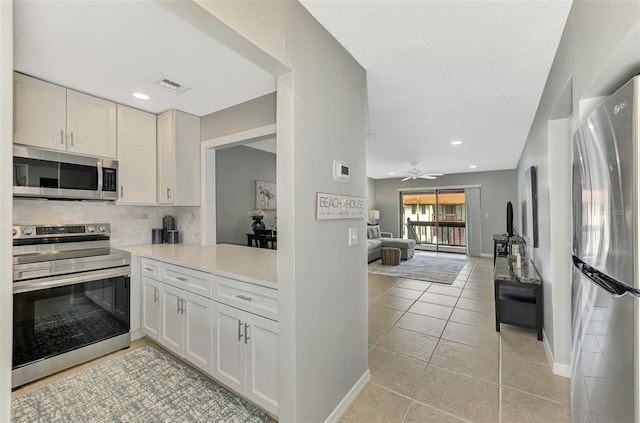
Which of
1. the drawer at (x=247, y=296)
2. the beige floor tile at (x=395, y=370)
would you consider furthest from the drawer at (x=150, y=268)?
the beige floor tile at (x=395, y=370)

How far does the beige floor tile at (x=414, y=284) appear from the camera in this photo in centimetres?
454

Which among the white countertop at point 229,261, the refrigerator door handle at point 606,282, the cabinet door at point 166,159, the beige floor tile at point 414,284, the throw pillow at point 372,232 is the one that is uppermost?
the cabinet door at point 166,159

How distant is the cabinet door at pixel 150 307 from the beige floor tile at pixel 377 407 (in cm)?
177

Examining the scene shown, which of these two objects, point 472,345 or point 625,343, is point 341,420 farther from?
point 472,345

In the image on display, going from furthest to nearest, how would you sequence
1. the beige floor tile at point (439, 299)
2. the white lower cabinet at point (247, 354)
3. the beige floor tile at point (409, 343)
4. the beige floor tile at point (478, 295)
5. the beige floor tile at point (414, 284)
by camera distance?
the beige floor tile at point (414, 284) → the beige floor tile at point (478, 295) → the beige floor tile at point (439, 299) → the beige floor tile at point (409, 343) → the white lower cabinet at point (247, 354)

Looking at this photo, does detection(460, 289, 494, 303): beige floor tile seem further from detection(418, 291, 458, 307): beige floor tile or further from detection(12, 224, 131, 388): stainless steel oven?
detection(12, 224, 131, 388): stainless steel oven

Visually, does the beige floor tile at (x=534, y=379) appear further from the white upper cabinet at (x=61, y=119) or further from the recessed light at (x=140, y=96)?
the white upper cabinet at (x=61, y=119)

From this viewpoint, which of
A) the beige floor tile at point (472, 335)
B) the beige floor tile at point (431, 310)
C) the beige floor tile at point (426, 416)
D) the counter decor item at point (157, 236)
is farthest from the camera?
the beige floor tile at point (431, 310)

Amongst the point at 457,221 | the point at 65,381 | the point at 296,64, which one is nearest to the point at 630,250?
the point at 296,64

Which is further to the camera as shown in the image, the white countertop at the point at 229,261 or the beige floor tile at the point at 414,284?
the beige floor tile at the point at 414,284

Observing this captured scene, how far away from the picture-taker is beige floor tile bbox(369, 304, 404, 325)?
126 inches

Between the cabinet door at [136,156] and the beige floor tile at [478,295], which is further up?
the cabinet door at [136,156]

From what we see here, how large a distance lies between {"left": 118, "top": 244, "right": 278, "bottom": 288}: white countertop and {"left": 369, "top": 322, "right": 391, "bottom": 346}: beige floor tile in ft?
4.42

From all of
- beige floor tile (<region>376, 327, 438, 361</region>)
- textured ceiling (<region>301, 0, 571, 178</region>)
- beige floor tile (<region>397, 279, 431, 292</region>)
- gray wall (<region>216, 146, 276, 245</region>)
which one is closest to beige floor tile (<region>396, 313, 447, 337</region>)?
beige floor tile (<region>376, 327, 438, 361</region>)
